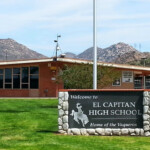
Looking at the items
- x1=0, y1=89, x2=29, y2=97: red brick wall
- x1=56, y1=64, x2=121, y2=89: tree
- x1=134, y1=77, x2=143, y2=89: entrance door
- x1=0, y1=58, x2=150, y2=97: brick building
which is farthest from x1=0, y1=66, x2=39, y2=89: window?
x1=56, y1=64, x2=121, y2=89: tree

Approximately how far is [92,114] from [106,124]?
25.0 inches

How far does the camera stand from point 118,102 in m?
14.7

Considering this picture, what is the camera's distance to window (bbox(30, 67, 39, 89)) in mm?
42219

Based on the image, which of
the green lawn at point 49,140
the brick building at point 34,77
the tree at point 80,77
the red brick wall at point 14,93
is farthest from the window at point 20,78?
the green lawn at point 49,140

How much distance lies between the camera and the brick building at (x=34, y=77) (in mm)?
41469

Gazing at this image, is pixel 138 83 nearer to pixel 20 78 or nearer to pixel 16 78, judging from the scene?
pixel 20 78

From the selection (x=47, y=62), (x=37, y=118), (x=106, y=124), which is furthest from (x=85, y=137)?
(x=47, y=62)

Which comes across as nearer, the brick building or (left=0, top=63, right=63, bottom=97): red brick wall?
the brick building

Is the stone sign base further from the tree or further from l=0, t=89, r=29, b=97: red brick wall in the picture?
l=0, t=89, r=29, b=97: red brick wall

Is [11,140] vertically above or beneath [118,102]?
beneath

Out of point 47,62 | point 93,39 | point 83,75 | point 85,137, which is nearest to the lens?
point 85,137

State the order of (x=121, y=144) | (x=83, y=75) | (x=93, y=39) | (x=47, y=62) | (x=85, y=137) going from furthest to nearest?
(x=47, y=62) < (x=83, y=75) < (x=93, y=39) < (x=85, y=137) < (x=121, y=144)

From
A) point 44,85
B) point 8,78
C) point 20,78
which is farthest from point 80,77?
point 8,78

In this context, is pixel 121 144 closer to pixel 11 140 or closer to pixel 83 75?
pixel 11 140
